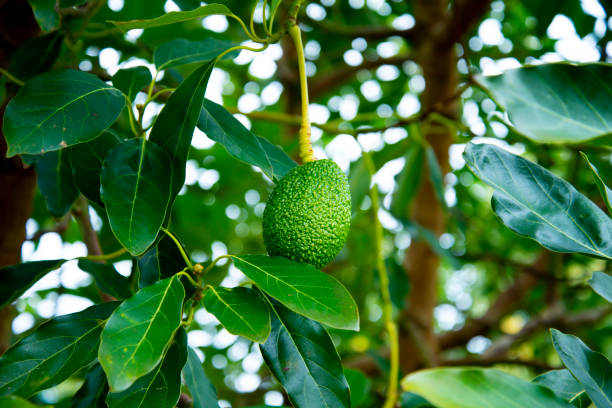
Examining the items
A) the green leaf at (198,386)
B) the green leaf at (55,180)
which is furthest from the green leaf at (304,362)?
the green leaf at (55,180)

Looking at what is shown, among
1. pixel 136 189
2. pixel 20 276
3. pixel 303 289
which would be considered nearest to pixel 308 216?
pixel 303 289

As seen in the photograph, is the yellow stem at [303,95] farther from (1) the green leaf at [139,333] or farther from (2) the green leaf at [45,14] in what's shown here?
(2) the green leaf at [45,14]

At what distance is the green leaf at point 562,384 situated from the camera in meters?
0.76

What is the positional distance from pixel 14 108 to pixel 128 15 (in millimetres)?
940

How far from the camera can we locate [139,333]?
60cm

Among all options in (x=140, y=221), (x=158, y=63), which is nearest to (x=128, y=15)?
(x=158, y=63)

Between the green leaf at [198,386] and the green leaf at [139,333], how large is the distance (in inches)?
8.5

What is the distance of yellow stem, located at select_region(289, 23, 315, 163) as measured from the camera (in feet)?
2.49

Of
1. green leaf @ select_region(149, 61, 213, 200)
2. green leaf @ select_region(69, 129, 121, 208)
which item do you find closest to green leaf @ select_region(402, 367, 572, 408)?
green leaf @ select_region(149, 61, 213, 200)

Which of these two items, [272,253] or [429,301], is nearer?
[272,253]

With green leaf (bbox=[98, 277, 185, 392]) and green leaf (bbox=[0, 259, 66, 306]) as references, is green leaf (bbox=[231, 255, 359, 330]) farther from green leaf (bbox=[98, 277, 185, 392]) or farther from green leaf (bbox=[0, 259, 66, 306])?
green leaf (bbox=[0, 259, 66, 306])

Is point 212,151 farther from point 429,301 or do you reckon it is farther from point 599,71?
point 599,71

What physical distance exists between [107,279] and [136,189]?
0.30 meters

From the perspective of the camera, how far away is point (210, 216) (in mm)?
2553
